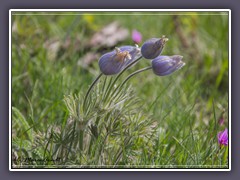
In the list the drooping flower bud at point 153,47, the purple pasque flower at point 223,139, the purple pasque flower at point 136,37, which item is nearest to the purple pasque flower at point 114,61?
the drooping flower bud at point 153,47

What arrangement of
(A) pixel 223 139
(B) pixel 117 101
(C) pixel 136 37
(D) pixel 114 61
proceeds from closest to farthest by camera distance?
(D) pixel 114 61 → (B) pixel 117 101 → (A) pixel 223 139 → (C) pixel 136 37

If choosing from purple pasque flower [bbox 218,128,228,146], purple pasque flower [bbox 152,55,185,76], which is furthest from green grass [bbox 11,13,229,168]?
purple pasque flower [bbox 152,55,185,76]

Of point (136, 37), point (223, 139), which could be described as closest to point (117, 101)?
point (223, 139)

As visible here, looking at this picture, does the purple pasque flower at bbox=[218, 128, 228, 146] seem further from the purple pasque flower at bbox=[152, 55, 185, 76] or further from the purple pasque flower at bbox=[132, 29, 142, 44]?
the purple pasque flower at bbox=[132, 29, 142, 44]

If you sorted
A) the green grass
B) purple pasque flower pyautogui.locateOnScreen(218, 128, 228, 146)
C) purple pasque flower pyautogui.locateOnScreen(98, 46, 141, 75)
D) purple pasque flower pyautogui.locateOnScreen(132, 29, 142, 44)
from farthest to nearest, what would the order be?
purple pasque flower pyautogui.locateOnScreen(132, 29, 142, 44)
purple pasque flower pyautogui.locateOnScreen(218, 128, 228, 146)
the green grass
purple pasque flower pyautogui.locateOnScreen(98, 46, 141, 75)

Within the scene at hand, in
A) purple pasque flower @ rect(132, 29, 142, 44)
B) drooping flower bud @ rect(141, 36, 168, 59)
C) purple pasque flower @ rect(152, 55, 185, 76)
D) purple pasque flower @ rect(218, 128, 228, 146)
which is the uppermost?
purple pasque flower @ rect(132, 29, 142, 44)

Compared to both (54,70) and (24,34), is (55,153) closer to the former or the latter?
(54,70)

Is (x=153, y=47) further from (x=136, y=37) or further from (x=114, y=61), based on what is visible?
(x=136, y=37)
